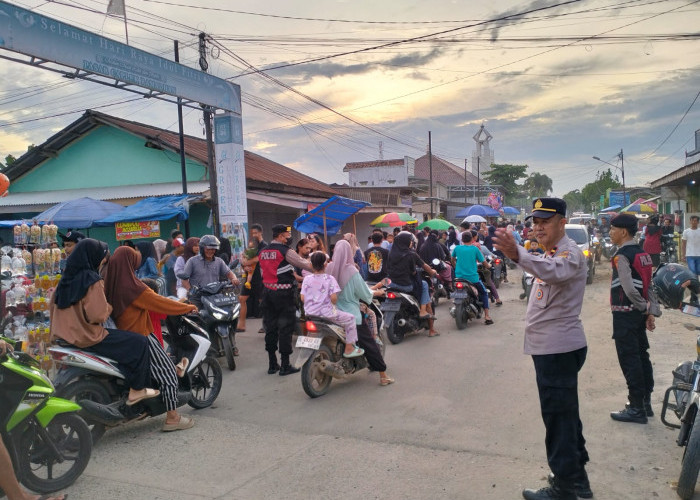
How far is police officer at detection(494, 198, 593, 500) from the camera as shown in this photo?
338cm

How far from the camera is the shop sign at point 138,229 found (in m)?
13.6

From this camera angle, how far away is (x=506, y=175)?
68062 mm

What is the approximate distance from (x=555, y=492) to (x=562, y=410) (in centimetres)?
55

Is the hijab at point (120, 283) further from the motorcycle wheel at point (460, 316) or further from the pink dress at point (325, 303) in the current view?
the motorcycle wheel at point (460, 316)

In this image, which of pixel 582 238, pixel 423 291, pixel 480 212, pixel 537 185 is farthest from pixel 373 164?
pixel 537 185

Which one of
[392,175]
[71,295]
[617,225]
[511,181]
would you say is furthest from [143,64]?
[511,181]

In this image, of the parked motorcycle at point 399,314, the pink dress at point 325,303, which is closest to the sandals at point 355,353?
the pink dress at point 325,303

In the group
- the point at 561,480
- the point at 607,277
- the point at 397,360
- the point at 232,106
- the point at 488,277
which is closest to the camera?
the point at 561,480

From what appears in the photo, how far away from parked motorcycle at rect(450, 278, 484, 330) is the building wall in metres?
10.1

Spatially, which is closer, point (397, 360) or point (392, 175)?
point (397, 360)

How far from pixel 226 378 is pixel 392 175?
1355 inches

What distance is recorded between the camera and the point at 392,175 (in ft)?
132

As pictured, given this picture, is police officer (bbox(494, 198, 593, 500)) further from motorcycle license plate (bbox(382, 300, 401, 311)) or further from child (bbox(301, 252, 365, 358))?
motorcycle license plate (bbox(382, 300, 401, 311))

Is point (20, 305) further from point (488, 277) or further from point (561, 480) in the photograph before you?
point (488, 277)
